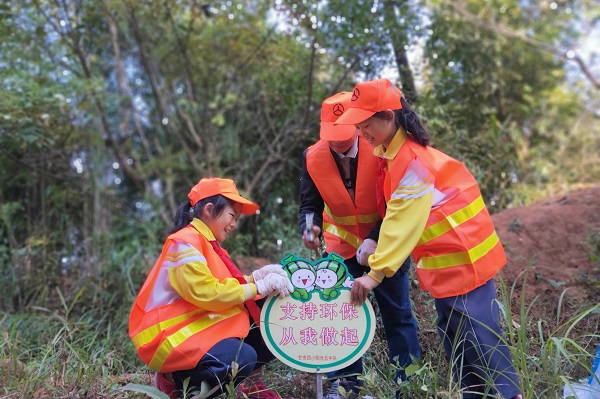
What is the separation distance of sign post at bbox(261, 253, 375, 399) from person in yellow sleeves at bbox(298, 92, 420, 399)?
25 centimetres

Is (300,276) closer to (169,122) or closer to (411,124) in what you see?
(411,124)

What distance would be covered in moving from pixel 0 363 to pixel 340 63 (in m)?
3.77

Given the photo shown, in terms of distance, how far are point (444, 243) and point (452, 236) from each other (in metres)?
0.04

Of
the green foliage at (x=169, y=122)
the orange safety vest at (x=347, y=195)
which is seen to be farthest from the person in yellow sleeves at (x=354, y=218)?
the green foliage at (x=169, y=122)

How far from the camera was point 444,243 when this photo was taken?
2559 mm

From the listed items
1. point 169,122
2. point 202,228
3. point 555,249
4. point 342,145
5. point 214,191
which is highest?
point 169,122

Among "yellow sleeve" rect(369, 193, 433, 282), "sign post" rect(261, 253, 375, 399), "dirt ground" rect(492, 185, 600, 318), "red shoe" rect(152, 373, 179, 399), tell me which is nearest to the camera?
"yellow sleeve" rect(369, 193, 433, 282)

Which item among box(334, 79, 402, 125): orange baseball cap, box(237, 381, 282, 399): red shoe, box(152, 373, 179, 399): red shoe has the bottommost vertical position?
box(237, 381, 282, 399): red shoe

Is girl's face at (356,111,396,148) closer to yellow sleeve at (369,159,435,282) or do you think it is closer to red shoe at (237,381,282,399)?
yellow sleeve at (369,159,435,282)

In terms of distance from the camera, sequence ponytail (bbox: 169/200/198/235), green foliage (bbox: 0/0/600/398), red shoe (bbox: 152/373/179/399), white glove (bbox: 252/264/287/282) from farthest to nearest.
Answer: green foliage (bbox: 0/0/600/398), ponytail (bbox: 169/200/198/235), red shoe (bbox: 152/373/179/399), white glove (bbox: 252/264/287/282)

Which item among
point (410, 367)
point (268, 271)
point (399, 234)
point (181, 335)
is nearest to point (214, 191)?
point (268, 271)

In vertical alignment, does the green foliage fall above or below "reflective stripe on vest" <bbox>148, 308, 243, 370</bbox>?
above

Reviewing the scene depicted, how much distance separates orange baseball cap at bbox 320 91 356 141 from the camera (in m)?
2.77

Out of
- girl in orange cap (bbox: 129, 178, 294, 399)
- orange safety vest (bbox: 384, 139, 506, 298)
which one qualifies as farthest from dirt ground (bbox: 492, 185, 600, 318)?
girl in orange cap (bbox: 129, 178, 294, 399)
